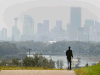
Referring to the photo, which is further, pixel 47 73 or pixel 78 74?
pixel 47 73

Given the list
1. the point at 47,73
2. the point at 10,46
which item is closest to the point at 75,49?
the point at 10,46

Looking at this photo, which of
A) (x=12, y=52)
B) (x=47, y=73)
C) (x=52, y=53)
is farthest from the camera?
(x=52, y=53)

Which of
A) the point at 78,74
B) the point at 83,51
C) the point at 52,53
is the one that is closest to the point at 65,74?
the point at 78,74

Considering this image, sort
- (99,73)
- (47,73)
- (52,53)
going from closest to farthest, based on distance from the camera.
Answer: (99,73) → (47,73) → (52,53)

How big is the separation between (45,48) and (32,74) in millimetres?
187989

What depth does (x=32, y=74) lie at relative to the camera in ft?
36.6

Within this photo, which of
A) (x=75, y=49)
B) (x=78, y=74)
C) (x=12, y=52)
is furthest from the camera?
(x=75, y=49)

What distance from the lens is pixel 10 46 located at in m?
166

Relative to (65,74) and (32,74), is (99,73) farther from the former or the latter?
(32,74)

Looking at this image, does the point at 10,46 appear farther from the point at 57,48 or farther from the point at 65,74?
the point at 65,74

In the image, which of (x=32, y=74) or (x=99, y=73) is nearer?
(x=99, y=73)

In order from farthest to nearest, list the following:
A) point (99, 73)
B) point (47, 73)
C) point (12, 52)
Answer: point (12, 52) < point (47, 73) < point (99, 73)

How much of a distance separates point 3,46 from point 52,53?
48000 millimetres

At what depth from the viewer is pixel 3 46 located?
16288 cm
